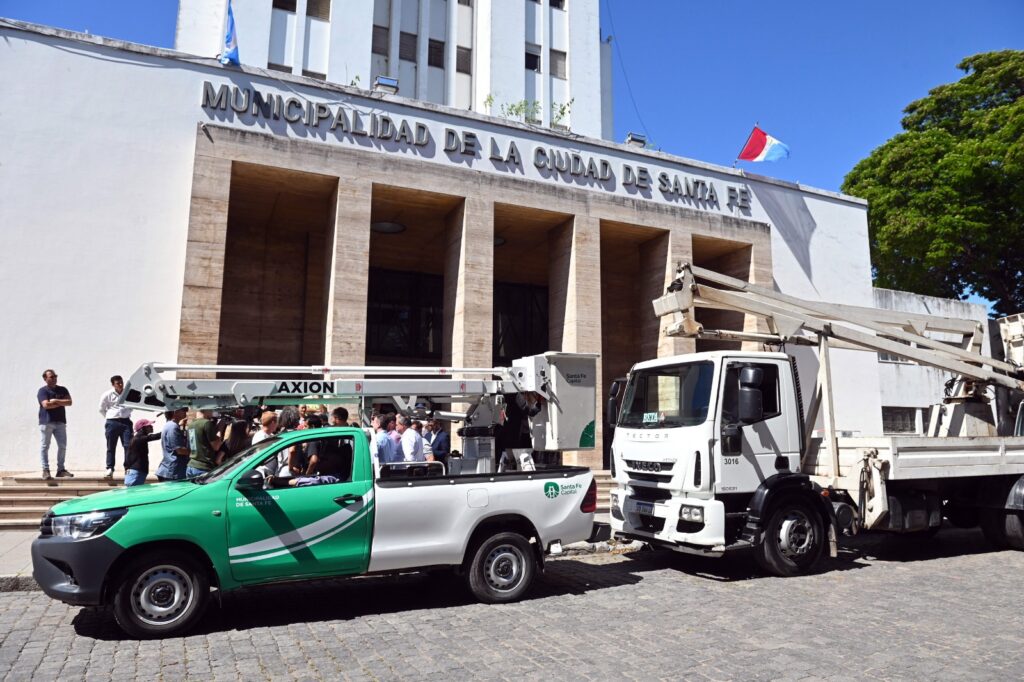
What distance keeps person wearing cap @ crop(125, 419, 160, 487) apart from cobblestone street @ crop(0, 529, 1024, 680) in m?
3.00

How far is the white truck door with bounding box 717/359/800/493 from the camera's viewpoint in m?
8.12

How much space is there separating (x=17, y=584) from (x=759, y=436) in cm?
851

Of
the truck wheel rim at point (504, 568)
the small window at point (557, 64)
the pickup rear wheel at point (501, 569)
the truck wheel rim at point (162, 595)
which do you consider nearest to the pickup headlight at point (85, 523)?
the truck wheel rim at point (162, 595)

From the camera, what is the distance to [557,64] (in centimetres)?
3145

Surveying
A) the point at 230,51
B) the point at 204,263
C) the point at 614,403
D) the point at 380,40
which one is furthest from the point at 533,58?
the point at 614,403

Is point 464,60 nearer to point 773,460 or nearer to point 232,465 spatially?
point 773,460

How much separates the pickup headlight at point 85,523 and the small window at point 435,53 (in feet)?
89.3

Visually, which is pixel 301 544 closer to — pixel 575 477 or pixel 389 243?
pixel 575 477

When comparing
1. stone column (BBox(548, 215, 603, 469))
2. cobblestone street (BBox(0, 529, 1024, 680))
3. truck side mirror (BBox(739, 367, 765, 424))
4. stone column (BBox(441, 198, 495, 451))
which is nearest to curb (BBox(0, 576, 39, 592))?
cobblestone street (BBox(0, 529, 1024, 680))

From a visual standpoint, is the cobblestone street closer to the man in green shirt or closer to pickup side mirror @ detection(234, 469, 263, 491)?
pickup side mirror @ detection(234, 469, 263, 491)

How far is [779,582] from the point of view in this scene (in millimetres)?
8086

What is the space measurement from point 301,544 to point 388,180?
10.5 metres

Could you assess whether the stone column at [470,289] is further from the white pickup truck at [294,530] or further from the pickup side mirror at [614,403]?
the white pickup truck at [294,530]

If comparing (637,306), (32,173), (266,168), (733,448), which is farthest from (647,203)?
(32,173)
